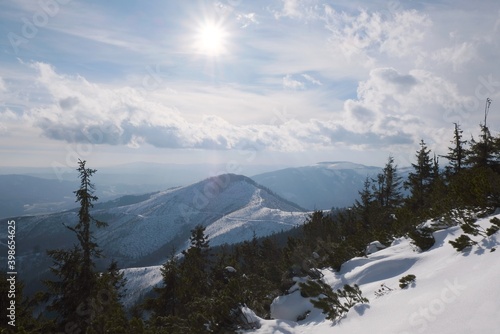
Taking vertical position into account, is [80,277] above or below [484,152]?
below

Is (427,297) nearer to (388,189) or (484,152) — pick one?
(484,152)

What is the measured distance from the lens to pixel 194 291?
85.8 feet

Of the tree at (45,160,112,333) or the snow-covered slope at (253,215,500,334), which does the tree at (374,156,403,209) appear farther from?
the tree at (45,160,112,333)

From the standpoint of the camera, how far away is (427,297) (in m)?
8.82

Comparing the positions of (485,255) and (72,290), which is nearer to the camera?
(485,255)

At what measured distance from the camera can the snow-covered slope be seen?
7.04 metres

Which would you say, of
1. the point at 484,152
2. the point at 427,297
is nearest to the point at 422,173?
the point at 484,152

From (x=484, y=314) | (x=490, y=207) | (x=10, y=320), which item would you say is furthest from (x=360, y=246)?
(x=10, y=320)

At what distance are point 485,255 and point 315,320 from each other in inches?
278

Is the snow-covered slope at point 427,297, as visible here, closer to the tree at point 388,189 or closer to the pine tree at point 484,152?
the pine tree at point 484,152

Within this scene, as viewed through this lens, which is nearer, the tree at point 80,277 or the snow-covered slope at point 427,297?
the snow-covered slope at point 427,297

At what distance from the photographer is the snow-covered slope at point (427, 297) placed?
7035 millimetres

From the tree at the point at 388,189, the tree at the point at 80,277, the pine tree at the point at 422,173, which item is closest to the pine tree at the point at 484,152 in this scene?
the pine tree at the point at 422,173

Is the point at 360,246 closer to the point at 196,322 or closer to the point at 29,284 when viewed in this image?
the point at 196,322
